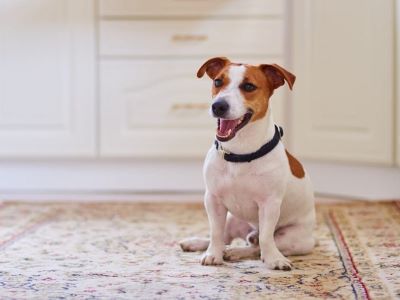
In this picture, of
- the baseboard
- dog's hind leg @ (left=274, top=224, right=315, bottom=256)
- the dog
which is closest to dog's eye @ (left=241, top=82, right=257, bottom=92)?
the dog

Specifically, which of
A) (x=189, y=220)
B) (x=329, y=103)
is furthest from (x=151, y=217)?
(x=329, y=103)

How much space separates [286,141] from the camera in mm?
2830

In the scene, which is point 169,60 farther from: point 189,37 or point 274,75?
point 274,75

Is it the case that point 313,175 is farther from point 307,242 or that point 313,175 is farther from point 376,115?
point 307,242

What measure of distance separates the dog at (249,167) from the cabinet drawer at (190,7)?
1.06 metres

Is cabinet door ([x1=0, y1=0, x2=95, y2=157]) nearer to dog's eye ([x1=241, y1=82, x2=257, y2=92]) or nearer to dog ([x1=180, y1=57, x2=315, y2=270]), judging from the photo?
dog ([x1=180, y1=57, x2=315, y2=270])

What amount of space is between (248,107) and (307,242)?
1.26 ft

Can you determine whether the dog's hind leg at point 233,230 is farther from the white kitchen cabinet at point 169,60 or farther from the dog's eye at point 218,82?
the white kitchen cabinet at point 169,60

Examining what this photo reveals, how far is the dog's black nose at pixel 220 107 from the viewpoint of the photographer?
1.55 m

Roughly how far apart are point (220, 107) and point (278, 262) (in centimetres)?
Answer: 36

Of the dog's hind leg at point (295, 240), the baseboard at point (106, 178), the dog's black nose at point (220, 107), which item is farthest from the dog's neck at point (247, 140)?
the baseboard at point (106, 178)

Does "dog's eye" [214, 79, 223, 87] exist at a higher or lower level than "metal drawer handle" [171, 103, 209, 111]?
higher

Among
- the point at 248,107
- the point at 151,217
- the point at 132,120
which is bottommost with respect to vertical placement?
the point at 151,217

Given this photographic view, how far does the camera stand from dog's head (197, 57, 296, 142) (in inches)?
61.4
